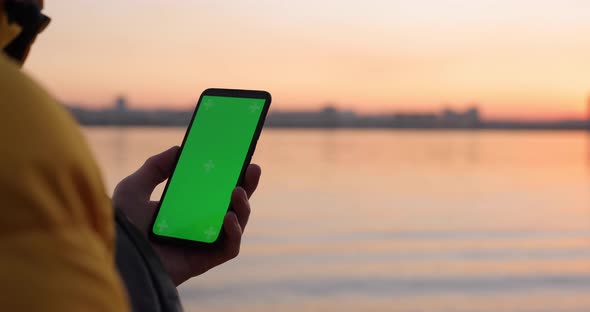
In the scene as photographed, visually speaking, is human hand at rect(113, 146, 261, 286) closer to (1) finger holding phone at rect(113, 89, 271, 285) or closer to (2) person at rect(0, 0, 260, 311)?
(1) finger holding phone at rect(113, 89, 271, 285)

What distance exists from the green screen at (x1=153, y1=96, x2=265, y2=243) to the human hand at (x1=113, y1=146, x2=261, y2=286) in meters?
0.03

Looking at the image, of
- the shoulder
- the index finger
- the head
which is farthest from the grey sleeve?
the index finger

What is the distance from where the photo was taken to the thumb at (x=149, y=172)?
1535mm

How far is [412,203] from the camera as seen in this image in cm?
1153

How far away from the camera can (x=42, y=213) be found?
0.50m

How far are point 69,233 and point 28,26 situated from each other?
0.25 meters

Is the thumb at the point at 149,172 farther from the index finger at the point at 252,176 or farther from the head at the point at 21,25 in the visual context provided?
the head at the point at 21,25

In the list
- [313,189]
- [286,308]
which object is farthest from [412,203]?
[286,308]

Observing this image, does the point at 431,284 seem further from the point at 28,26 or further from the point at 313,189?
the point at 313,189

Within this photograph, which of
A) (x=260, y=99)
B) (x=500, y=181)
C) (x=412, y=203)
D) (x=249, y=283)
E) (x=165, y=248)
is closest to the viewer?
(x=165, y=248)

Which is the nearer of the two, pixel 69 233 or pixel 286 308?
pixel 69 233

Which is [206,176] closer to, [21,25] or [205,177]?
[205,177]

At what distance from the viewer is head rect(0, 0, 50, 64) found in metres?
0.61

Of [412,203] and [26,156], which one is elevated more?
[26,156]
